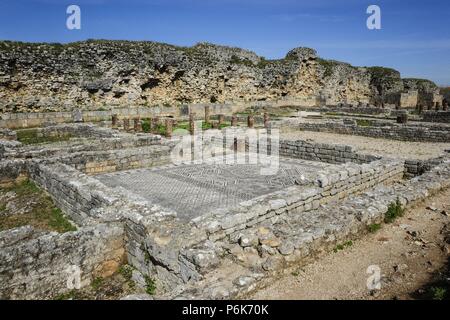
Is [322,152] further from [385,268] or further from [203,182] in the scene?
[385,268]

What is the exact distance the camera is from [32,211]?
29.0ft

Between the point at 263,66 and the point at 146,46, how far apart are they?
15.1m

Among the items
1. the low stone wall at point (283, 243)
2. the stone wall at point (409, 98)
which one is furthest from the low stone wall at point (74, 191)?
the stone wall at point (409, 98)

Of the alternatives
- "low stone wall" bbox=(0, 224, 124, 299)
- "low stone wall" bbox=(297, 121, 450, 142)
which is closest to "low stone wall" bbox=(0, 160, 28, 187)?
"low stone wall" bbox=(0, 224, 124, 299)

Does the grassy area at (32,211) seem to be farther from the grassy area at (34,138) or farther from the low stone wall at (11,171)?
the grassy area at (34,138)

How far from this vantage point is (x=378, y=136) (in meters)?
19.3

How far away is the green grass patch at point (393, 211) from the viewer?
6675mm

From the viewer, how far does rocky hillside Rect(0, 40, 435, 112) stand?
25938 mm

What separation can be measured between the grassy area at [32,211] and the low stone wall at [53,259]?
1.98 metres

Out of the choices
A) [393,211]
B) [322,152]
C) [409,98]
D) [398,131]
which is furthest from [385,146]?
[409,98]

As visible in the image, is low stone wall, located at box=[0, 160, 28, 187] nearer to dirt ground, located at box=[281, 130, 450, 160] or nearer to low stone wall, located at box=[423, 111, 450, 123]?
dirt ground, located at box=[281, 130, 450, 160]

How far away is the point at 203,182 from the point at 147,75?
77.3 ft
